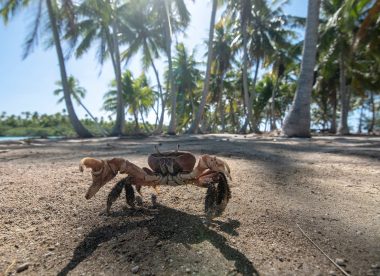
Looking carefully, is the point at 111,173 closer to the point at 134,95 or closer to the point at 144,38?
the point at 144,38

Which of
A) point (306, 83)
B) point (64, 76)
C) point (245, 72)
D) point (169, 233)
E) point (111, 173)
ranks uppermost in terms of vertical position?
point (245, 72)

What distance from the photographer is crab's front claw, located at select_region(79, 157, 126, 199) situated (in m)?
2.08

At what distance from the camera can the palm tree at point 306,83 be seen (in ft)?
29.8

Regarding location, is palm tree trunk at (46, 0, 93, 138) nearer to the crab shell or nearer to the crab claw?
the crab claw

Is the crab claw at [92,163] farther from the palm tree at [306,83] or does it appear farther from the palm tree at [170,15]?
the palm tree at [170,15]

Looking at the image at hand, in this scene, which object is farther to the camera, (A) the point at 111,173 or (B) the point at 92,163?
(A) the point at 111,173

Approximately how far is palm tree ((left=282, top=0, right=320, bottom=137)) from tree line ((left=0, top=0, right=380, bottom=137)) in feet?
0.10

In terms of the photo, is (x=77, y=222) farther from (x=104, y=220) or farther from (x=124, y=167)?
(x=124, y=167)

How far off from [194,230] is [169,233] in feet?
0.58

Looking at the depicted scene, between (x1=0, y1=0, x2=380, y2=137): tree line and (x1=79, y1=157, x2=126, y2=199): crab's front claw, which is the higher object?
(x1=0, y1=0, x2=380, y2=137): tree line

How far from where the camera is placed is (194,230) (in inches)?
79.9

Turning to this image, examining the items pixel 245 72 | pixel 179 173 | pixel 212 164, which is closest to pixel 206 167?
pixel 212 164

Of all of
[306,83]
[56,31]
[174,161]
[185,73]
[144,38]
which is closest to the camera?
[174,161]

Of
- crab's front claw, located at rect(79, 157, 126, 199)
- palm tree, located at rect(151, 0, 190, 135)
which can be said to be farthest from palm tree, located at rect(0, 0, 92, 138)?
crab's front claw, located at rect(79, 157, 126, 199)
